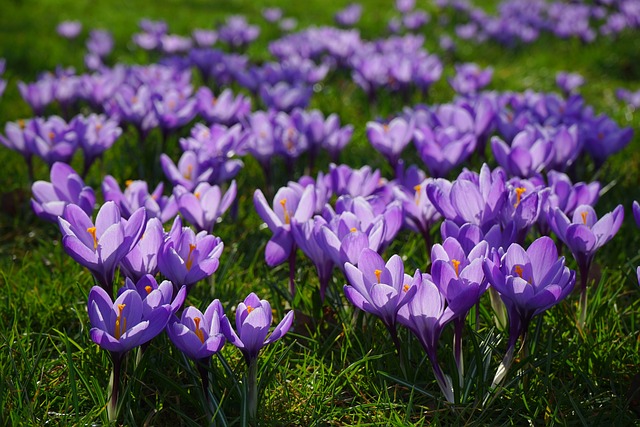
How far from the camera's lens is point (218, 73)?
16.2 ft

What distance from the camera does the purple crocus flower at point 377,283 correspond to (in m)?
1.69

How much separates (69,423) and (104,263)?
426 mm

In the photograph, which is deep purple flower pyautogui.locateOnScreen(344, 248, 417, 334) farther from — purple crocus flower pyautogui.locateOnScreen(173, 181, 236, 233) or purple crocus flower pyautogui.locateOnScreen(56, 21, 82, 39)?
purple crocus flower pyautogui.locateOnScreen(56, 21, 82, 39)

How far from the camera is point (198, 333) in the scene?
163 cm

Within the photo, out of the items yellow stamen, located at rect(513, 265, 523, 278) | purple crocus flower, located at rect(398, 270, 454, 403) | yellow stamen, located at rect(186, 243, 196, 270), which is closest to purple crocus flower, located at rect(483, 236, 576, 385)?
yellow stamen, located at rect(513, 265, 523, 278)

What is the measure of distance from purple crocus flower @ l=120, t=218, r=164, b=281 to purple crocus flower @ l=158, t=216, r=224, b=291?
0.09 ft

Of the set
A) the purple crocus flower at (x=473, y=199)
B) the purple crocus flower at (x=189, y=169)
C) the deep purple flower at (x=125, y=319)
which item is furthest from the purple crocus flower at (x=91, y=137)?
the purple crocus flower at (x=473, y=199)

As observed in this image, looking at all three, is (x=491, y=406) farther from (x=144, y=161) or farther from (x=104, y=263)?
(x=144, y=161)

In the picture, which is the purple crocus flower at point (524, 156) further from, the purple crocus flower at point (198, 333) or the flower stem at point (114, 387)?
the flower stem at point (114, 387)

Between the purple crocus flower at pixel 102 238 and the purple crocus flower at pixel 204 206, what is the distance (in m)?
0.41

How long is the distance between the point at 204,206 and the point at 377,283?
33.7 inches

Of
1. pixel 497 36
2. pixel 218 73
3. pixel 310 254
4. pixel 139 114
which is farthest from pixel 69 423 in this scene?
pixel 497 36

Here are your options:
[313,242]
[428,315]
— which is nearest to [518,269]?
[428,315]

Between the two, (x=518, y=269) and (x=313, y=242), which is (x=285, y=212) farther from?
(x=518, y=269)
